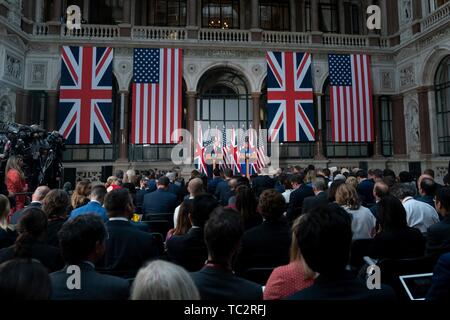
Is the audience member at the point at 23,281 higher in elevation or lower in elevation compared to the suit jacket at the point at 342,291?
higher

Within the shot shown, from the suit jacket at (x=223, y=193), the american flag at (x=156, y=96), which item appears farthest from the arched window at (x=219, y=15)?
the suit jacket at (x=223, y=193)

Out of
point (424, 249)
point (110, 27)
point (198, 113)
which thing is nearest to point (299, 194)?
point (424, 249)

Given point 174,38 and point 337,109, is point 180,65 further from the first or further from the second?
point 337,109

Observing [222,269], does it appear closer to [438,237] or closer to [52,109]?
[438,237]

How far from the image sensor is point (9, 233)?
3629 mm

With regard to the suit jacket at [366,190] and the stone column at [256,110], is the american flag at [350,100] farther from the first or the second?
the suit jacket at [366,190]

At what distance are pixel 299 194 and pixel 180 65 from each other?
12.7 m

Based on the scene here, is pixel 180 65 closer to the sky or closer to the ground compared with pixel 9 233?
closer to the sky

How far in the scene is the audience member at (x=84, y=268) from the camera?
6.55 ft

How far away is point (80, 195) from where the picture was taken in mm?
5297

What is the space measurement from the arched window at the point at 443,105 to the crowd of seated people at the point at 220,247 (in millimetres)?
13754

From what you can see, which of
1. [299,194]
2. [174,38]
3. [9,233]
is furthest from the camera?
[174,38]
